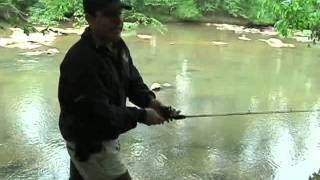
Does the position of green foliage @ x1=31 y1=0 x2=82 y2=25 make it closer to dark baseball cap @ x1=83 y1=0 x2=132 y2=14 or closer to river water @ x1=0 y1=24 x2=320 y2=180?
river water @ x1=0 y1=24 x2=320 y2=180

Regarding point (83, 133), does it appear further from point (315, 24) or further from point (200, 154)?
point (200, 154)

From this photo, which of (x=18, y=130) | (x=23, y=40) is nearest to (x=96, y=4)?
(x=18, y=130)

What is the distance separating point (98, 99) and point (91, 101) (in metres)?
0.03

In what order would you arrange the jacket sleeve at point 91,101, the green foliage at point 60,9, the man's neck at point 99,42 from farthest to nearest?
1. the green foliage at point 60,9
2. the man's neck at point 99,42
3. the jacket sleeve at point 91,101

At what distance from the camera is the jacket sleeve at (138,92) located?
274 centimetres

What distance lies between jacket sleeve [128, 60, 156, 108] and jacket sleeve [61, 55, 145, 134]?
35 cm

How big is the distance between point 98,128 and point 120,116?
0.11 m

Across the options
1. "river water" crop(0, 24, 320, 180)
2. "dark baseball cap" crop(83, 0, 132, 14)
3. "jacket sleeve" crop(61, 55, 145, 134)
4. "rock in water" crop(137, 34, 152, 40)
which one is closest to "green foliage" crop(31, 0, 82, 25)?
"river water" crop(0, 24, 320, 180)

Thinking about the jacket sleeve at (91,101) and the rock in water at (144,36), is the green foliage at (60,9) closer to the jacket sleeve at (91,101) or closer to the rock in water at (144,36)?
the jacket sleeve at (91,101)

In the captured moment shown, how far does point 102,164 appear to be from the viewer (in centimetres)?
253

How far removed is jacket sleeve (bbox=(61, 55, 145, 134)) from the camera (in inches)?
92.4

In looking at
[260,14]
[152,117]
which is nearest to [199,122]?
[260,14]

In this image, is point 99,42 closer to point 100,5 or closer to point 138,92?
point 100,5

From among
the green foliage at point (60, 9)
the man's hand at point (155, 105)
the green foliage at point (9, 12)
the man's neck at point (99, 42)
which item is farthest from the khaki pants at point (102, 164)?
the green foliage at point (60, 9)
